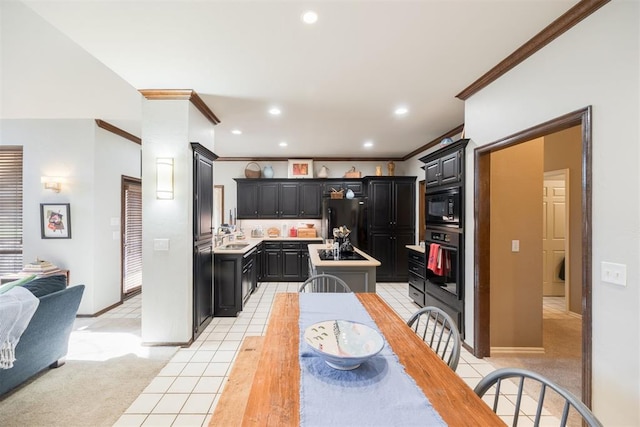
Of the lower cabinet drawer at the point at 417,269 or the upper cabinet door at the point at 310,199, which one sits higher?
the upper cabinet door at the point at 310,199

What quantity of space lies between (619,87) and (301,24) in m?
1.95

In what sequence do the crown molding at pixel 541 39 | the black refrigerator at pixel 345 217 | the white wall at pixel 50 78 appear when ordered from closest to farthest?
the crown molding at pixel 541 39 → the white wall at pixel 50 78 → the black refrigerator at pixel 345 217

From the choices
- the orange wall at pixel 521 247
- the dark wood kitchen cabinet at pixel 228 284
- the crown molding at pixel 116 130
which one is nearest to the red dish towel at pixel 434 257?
the orange wall at pixel 521 247

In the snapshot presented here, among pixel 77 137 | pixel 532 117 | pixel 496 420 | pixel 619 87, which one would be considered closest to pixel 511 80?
pixel 532 117

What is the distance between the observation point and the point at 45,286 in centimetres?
248

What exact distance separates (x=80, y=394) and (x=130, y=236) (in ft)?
9.73

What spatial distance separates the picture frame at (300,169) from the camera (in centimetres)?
616

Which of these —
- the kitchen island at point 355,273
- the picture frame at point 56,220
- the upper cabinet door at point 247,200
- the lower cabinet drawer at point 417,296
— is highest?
the upper cabinet door at point 247,200

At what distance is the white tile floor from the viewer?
6.53ft

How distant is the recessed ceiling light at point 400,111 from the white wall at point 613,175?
1.66m

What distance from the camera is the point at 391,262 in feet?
19.2

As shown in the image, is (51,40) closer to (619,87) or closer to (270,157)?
(270,157)

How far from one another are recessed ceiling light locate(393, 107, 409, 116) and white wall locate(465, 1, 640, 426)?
65.4 inches

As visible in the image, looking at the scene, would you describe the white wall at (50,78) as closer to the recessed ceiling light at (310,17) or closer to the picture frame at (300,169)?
the recessed ceiling light at (310,17)
